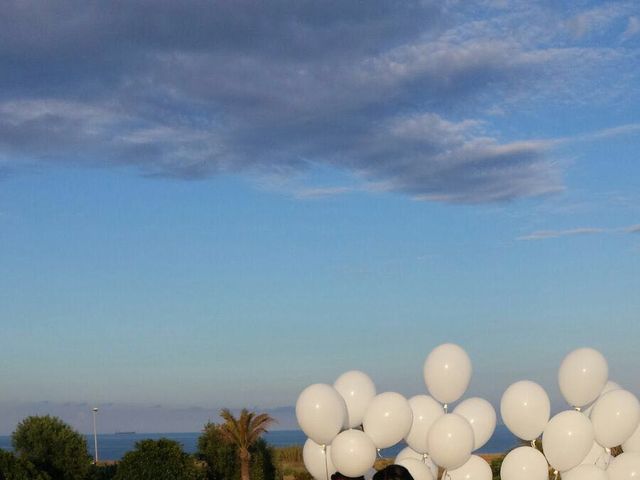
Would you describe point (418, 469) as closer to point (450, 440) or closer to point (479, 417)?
point (450, 440)

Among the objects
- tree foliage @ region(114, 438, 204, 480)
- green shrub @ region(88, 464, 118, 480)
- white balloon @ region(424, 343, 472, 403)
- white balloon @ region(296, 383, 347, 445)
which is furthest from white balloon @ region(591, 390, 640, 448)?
green shrub @ region(88, 464, 118, 480)

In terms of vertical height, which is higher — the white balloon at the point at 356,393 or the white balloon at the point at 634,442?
the white balloon at the point at 356,393

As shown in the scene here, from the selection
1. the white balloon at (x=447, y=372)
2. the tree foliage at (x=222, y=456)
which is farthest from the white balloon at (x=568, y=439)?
the tree foliage at (x=222, y=456)

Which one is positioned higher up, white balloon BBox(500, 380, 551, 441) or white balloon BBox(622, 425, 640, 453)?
white balloon BBox(500, 380, 551, 441)

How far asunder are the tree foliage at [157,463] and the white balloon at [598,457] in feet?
55.9

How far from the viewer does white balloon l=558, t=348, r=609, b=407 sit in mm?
13148

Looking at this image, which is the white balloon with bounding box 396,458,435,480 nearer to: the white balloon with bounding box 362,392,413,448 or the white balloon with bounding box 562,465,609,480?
the white balloon with bounding box 362,392,413,448

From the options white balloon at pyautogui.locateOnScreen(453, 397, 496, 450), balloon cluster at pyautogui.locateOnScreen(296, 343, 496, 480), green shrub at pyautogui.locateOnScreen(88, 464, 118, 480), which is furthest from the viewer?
green shrub at pyautogui.locateOnScreen(88, 464, 118, 480)

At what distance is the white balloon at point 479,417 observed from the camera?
13109mm

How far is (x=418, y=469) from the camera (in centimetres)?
1231

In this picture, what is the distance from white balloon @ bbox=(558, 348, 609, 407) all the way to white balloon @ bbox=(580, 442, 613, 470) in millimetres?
626

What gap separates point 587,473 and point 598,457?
82 centimetres

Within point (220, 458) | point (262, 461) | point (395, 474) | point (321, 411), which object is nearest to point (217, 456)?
point (220, 458)

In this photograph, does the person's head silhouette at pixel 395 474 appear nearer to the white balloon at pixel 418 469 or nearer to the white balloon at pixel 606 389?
the white balloon at pixel 418 469
